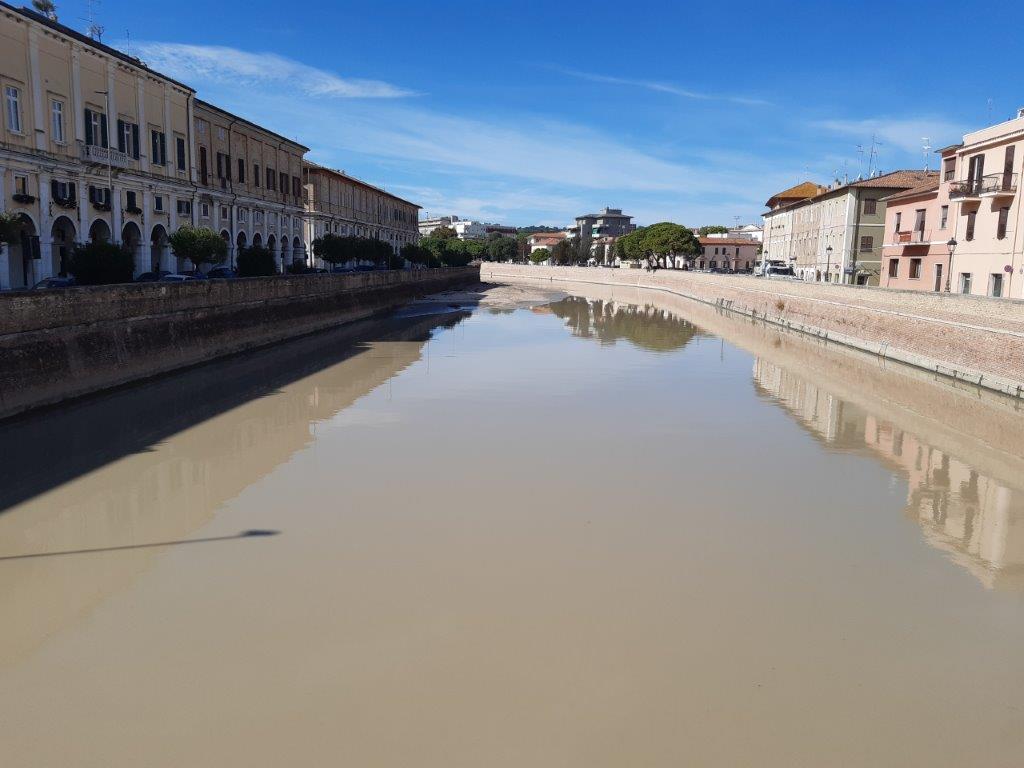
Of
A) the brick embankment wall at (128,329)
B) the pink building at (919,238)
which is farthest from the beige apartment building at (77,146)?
the pink building at (919,238)

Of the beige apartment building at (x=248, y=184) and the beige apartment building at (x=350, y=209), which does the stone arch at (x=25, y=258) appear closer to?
the beige apartment building at (x=248, y=184)

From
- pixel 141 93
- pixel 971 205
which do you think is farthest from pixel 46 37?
pixel 971 205

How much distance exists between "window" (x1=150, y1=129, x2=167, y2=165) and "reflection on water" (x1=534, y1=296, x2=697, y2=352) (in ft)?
→ 65.6

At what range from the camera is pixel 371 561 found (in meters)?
9.09

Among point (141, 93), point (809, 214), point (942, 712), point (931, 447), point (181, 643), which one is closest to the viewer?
point (942, 712)

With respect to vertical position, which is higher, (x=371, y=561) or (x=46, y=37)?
(x=46, y=37)

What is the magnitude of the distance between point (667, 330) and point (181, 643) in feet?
119

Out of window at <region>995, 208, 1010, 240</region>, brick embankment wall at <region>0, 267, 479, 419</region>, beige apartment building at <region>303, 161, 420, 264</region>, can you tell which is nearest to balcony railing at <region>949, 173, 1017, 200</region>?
window at <region>995, 208, 1010, 240</region>

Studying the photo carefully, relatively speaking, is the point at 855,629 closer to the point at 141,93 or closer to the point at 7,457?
the point at 7,457

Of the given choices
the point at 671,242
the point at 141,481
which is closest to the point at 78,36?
the point at 141,481

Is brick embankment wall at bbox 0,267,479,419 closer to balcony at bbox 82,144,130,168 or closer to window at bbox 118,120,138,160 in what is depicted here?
balcony at bbox 82,144,130,168

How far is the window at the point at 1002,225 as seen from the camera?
30.7 m

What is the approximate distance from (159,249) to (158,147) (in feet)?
14.3

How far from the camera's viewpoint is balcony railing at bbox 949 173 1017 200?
98.5 ft
